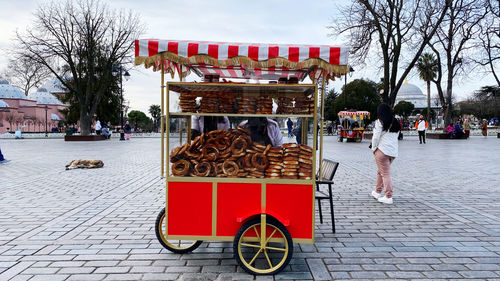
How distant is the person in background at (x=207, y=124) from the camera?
14.1 ft

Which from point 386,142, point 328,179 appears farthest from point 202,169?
point 386,142

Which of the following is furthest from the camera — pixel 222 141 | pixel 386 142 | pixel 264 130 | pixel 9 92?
pixel 9 92

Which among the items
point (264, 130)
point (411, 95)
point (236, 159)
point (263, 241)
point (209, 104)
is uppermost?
point (411, 95)

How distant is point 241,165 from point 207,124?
0.91 meters

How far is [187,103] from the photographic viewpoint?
402cm

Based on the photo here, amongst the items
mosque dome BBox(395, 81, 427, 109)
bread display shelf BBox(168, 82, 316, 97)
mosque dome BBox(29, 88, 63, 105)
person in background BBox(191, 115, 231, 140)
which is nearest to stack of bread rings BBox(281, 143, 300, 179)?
bread display shelf BBox(168, 82, 316, 97)

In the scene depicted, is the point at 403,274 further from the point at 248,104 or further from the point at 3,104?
the point at 3,104

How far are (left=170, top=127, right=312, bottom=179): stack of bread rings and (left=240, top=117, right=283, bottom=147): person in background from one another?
0.23 meters

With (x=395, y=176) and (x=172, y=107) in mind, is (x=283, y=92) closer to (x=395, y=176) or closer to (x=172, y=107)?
(x=172, y=107)

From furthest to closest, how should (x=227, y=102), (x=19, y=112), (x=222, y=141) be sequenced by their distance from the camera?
1. (x=19, y=112)
2. (x=227, y=102)
3. (x=222, y=141)

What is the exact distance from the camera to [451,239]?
15.4 ft

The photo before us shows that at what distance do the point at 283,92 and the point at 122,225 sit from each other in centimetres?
298

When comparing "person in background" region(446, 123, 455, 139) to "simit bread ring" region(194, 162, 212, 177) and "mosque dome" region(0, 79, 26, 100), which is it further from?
"mosque dome" region(0, 79, 26, 100)

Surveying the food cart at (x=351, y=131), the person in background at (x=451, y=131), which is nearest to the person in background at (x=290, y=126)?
the food cart at (x=351, y=131)
